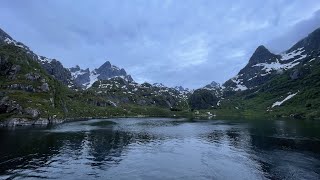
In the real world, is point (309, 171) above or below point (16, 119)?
below

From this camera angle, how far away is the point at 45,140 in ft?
390

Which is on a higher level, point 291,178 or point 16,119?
point 16,119

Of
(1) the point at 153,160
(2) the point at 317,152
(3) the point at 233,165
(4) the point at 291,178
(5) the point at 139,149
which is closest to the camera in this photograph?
(4) the point at 291,178

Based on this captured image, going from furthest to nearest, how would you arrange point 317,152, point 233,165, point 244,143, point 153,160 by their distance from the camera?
point 244,143 < point 317,152 < point 153,160 < point 233,165

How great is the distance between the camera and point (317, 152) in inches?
3713

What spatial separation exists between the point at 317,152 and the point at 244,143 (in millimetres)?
28059

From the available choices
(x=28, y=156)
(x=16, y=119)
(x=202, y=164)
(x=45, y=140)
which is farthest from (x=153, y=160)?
(x=16, y=119)

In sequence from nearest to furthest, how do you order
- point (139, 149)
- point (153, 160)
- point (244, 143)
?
point (153, 160) < point (139, 149) < point (244, 143)

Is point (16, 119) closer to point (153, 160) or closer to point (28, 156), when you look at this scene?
point (28, 156)

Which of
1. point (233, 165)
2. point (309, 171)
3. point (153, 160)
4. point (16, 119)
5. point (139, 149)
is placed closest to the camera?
point (309, 171)

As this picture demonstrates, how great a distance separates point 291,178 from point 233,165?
55.4 ft

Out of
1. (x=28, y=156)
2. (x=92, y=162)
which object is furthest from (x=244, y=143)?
(x=28, y=156)

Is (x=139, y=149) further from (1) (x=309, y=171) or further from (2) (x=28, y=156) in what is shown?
(1) (x=309, y=171)

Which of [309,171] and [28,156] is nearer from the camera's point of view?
[309,171]
